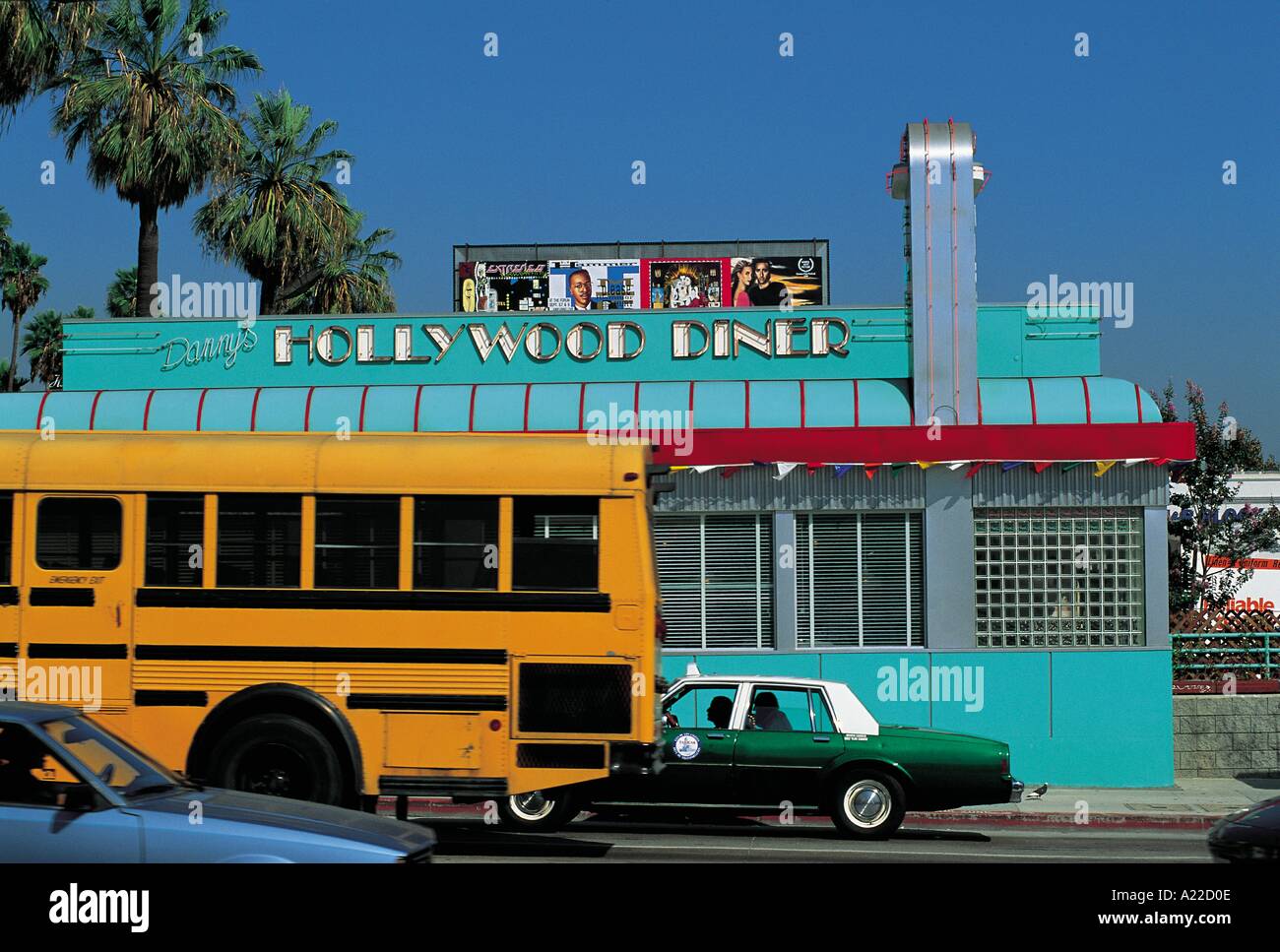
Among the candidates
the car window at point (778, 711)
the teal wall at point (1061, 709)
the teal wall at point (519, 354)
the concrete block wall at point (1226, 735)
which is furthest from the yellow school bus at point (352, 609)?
the concrete block wall at point (1226, 735)

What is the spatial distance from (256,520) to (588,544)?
258cm

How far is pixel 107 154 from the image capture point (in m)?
28.9

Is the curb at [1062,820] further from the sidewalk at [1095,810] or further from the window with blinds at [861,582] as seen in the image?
the window with blinds at [861,582]

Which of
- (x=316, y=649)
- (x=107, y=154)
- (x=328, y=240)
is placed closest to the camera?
(x=316, y=649)

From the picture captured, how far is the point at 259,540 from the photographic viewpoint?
38.2ft

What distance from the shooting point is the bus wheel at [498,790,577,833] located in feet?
46.1

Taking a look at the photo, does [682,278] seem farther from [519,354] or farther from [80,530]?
[80,530]

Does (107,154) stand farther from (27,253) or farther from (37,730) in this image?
(27,253)

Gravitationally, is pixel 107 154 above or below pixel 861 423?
above

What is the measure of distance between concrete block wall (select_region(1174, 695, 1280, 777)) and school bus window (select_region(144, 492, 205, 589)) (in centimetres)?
1419

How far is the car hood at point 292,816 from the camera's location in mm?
7668

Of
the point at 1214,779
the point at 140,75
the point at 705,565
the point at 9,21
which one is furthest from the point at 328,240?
the point at 1214,779

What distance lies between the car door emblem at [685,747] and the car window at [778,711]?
617mm

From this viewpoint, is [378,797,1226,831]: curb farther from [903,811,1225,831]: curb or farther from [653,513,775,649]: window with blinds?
[653,513,775,649]: window with blinds
